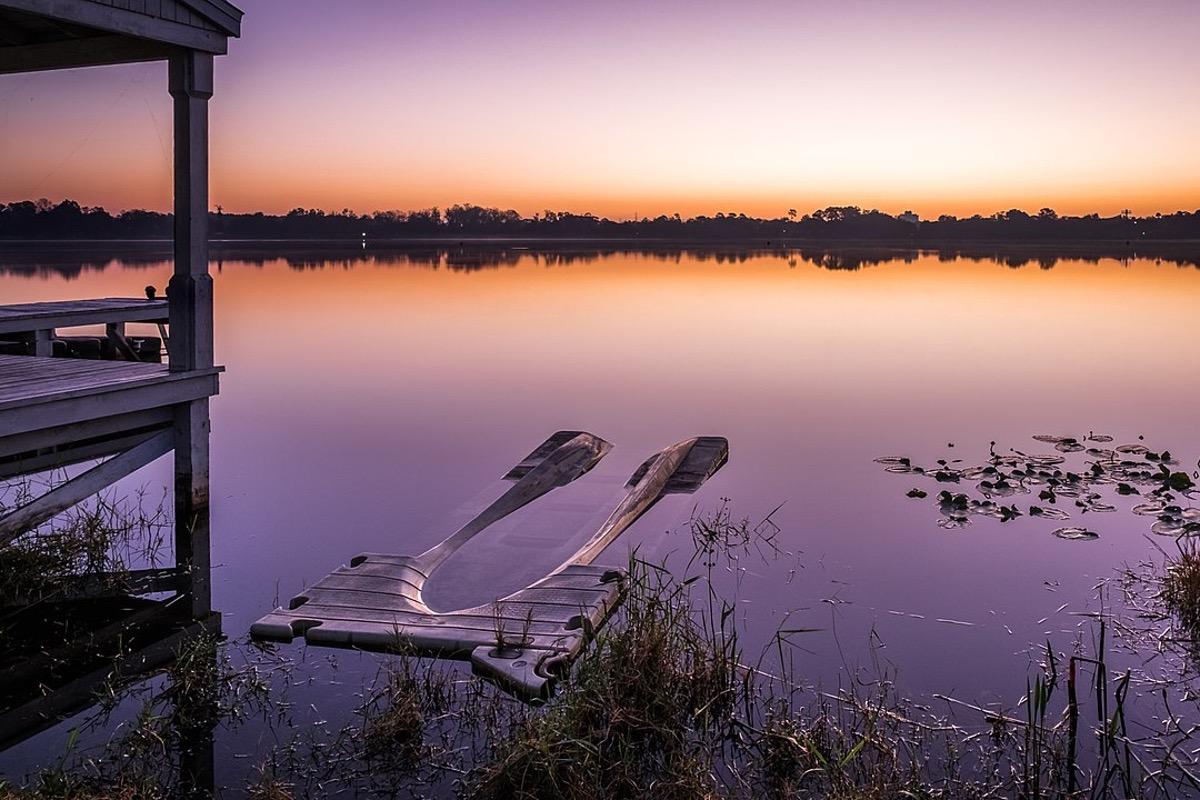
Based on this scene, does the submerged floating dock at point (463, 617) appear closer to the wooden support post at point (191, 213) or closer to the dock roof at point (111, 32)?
the wooden support post at point (191, 213)

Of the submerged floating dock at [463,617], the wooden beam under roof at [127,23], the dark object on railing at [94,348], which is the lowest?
the submerged floating dock at [463,617]

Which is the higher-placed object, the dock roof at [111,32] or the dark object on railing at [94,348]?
the dock roof at [111,32]

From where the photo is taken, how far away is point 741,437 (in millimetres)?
14727

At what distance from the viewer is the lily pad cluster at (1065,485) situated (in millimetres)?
9664

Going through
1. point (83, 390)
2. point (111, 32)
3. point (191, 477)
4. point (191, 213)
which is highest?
point (111, 32)

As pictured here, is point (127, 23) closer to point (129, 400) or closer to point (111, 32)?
point (111, 32)

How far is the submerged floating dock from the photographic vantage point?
5758 millimetres

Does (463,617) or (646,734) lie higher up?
(463,617)

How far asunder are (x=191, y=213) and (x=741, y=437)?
27.0 ft

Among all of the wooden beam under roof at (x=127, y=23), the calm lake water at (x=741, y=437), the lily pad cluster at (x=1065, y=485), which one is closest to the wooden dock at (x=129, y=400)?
the wooden beam under roof at (x=127, y=23)

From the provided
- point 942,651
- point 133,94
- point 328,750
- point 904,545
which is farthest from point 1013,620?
point 133,94

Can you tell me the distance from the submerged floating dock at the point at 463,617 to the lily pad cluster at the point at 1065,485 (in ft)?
12.4

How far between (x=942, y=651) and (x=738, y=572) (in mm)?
1979

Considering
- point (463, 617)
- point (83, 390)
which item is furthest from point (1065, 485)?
point (83, 390)
